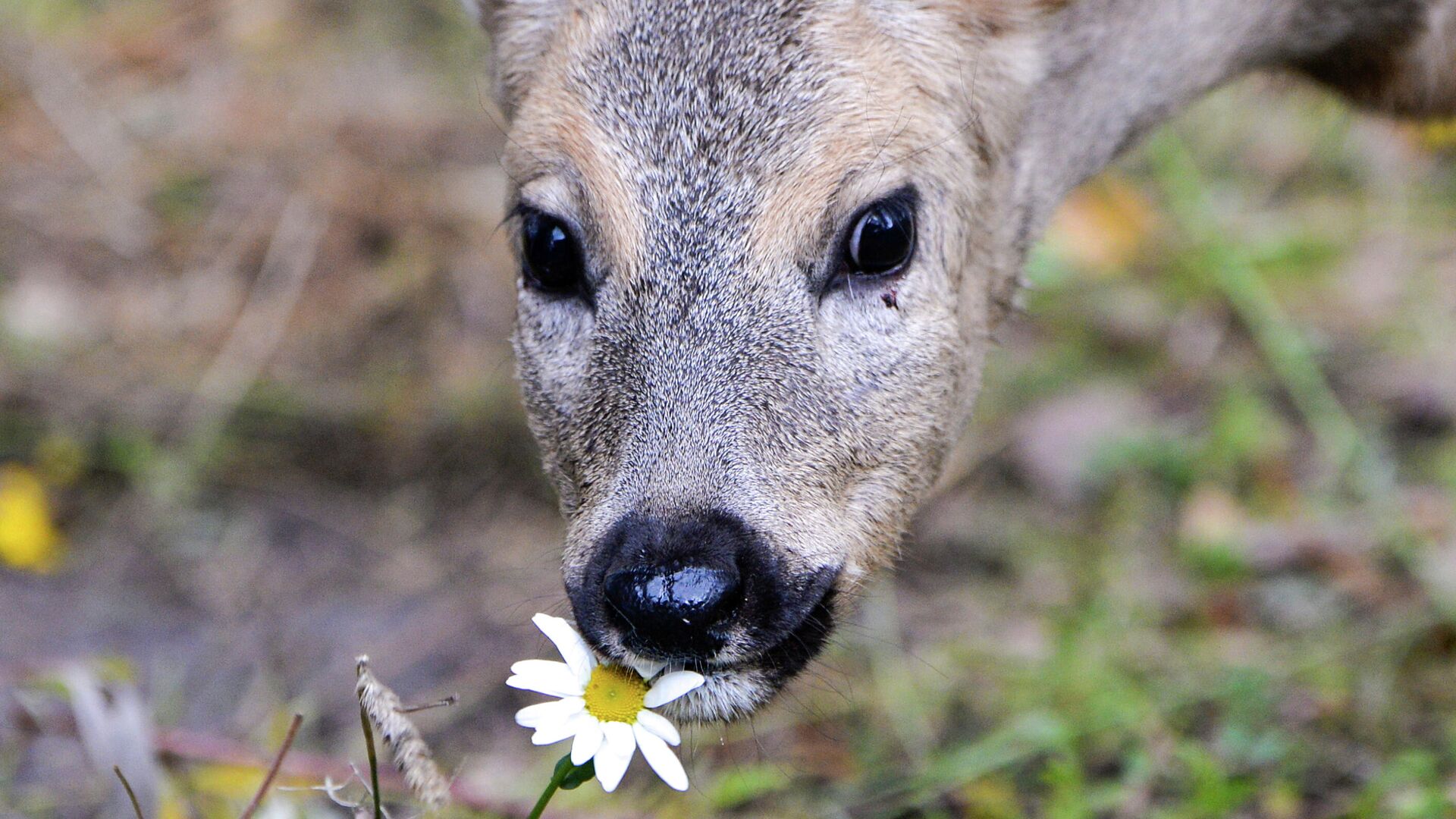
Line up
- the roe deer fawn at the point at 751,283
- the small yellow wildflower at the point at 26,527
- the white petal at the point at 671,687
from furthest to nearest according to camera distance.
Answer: the small yellow wildflower at the point at 26,527 → the roe deer fawn at the point at 751,283 → the white petal at the point at 671,687

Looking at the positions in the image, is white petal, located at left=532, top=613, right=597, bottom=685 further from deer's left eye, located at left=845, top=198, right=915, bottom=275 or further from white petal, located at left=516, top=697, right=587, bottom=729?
deer's left eye, located at left=845, top=198, right=915, bottom=275

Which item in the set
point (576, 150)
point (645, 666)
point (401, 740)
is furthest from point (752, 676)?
point (576, 150)

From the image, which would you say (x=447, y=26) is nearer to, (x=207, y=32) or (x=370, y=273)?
(x=207, y=32)

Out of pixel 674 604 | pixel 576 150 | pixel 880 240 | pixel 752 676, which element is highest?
pixel 576 150

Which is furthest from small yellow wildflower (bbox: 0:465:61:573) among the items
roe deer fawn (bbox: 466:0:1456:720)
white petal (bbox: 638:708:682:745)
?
white petal (bbox: 638:708:682:745)

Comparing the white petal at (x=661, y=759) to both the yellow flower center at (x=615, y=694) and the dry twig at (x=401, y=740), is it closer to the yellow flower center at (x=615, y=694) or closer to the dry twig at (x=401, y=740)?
the yellow flower center at (x=615, y=694)

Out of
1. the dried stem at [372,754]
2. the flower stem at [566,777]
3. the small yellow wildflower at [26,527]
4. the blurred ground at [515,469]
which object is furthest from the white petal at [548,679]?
the small yellow wildflower at [26,527]

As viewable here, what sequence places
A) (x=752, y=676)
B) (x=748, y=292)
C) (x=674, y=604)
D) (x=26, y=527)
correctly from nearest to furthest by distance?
(x=674, y=604) < (x=752, y=676) < (x=748, y=292) < (x=26, y=527)

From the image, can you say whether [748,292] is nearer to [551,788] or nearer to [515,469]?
[551,788]
